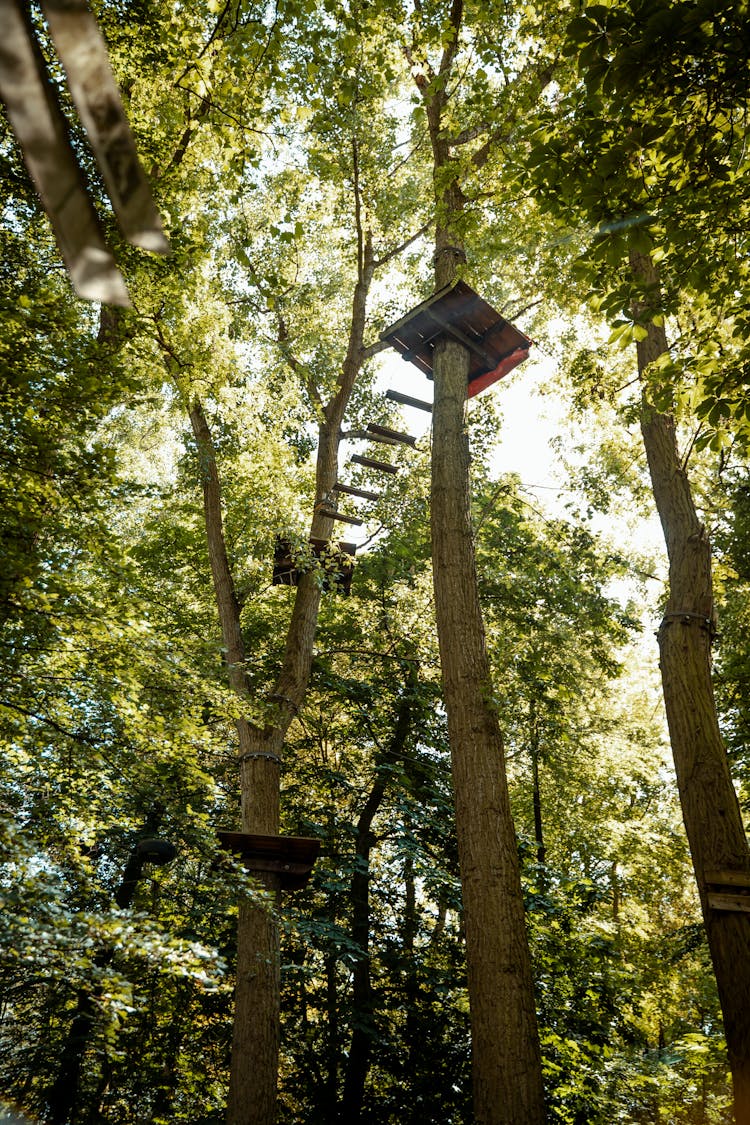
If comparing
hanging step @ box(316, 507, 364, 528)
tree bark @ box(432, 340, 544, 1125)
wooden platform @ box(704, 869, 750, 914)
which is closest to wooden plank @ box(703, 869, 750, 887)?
wooden platform @ box(704, 869, 750, 914)

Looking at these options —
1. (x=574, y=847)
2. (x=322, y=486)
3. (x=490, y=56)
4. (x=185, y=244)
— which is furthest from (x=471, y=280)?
(x=574, y=847)

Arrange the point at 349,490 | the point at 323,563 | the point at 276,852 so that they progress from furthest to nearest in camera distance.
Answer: the point at 349,490, the point at 323,563, the point at 276,852

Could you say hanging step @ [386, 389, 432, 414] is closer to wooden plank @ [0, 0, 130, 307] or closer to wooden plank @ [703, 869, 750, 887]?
wooden plank @ [703, 869, 750, 887]

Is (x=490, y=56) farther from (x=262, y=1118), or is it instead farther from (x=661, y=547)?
(x=262, y=1118)

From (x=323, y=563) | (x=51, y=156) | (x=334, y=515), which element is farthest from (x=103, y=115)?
(x=334, y=515)

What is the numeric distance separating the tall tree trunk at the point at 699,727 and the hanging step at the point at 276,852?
3246mm

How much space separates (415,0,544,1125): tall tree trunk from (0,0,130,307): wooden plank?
13.9 feet

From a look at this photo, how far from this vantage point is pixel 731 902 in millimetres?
4270

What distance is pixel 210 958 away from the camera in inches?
144

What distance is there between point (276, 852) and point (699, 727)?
3.81 m

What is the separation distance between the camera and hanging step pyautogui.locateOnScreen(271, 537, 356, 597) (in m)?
8.40

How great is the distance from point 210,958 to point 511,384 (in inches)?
352

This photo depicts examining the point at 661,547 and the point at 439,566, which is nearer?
the point at 439,566

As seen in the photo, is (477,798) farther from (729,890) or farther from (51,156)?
(51,156)
